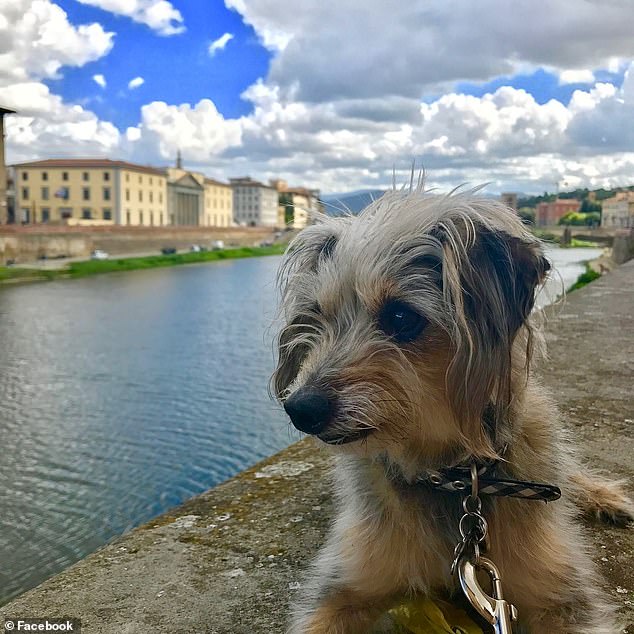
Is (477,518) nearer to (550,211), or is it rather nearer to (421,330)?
(421,330)

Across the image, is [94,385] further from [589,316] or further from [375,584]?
[375,584]

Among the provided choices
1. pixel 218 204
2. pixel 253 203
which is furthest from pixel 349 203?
pixel 253 203

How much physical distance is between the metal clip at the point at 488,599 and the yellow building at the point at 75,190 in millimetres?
82824

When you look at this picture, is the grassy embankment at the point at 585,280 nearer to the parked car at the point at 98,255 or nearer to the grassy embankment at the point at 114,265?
the grassy embankment at the point at 114,265

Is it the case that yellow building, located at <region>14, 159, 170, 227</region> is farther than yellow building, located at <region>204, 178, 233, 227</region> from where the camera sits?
No

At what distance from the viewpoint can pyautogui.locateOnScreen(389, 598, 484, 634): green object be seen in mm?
1662

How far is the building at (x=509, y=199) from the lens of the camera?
219cm

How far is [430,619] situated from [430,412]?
1.63 feet

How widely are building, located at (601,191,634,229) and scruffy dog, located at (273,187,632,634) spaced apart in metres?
22.8

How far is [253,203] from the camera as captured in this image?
4887 inches

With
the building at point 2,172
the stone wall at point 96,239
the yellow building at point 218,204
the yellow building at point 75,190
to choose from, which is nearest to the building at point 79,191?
the yellow building at point 75,190

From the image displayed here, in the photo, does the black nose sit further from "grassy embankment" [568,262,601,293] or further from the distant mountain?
"grassy embankment" [568,262,601,293]

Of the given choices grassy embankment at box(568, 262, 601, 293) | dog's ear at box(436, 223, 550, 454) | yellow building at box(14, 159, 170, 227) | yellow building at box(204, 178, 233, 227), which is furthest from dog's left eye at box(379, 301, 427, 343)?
yellow building at box(204, 178, 233, 227)

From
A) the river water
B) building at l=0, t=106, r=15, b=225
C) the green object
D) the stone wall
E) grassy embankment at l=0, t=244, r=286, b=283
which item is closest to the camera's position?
the green object
